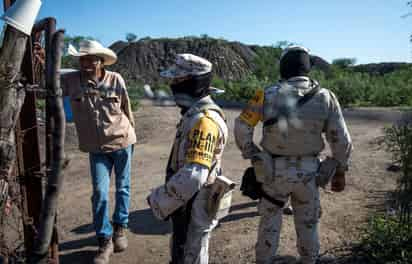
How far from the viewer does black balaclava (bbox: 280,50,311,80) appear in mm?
3000

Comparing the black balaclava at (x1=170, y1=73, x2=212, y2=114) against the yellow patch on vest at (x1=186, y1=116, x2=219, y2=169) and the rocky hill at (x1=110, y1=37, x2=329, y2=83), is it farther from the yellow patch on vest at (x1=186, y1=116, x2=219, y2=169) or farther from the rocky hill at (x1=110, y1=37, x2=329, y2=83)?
the rocky hill at (x1=110, y1=37, x2=329, y2=83)

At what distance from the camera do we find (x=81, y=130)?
Answer: 3.60 metres

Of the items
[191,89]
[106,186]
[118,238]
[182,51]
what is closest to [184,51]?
[182,51]

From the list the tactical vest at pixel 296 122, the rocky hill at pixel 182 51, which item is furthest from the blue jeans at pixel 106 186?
the rocky hill at pixel 182 51

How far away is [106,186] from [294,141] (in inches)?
63.9

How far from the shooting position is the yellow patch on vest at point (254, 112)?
9.97ft

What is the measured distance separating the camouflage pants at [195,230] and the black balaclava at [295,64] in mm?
1219

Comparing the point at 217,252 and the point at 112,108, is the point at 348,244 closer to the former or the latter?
the point at 217,252

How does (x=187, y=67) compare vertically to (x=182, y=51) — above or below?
above

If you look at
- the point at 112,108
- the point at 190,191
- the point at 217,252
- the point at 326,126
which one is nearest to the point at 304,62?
the point at 326,126

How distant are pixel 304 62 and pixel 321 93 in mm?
258

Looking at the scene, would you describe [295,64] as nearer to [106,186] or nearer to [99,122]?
[99,122]

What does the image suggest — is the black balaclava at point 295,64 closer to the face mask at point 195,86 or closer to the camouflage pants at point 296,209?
the camouflage pants at point 296,209

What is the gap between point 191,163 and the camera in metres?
2.13
